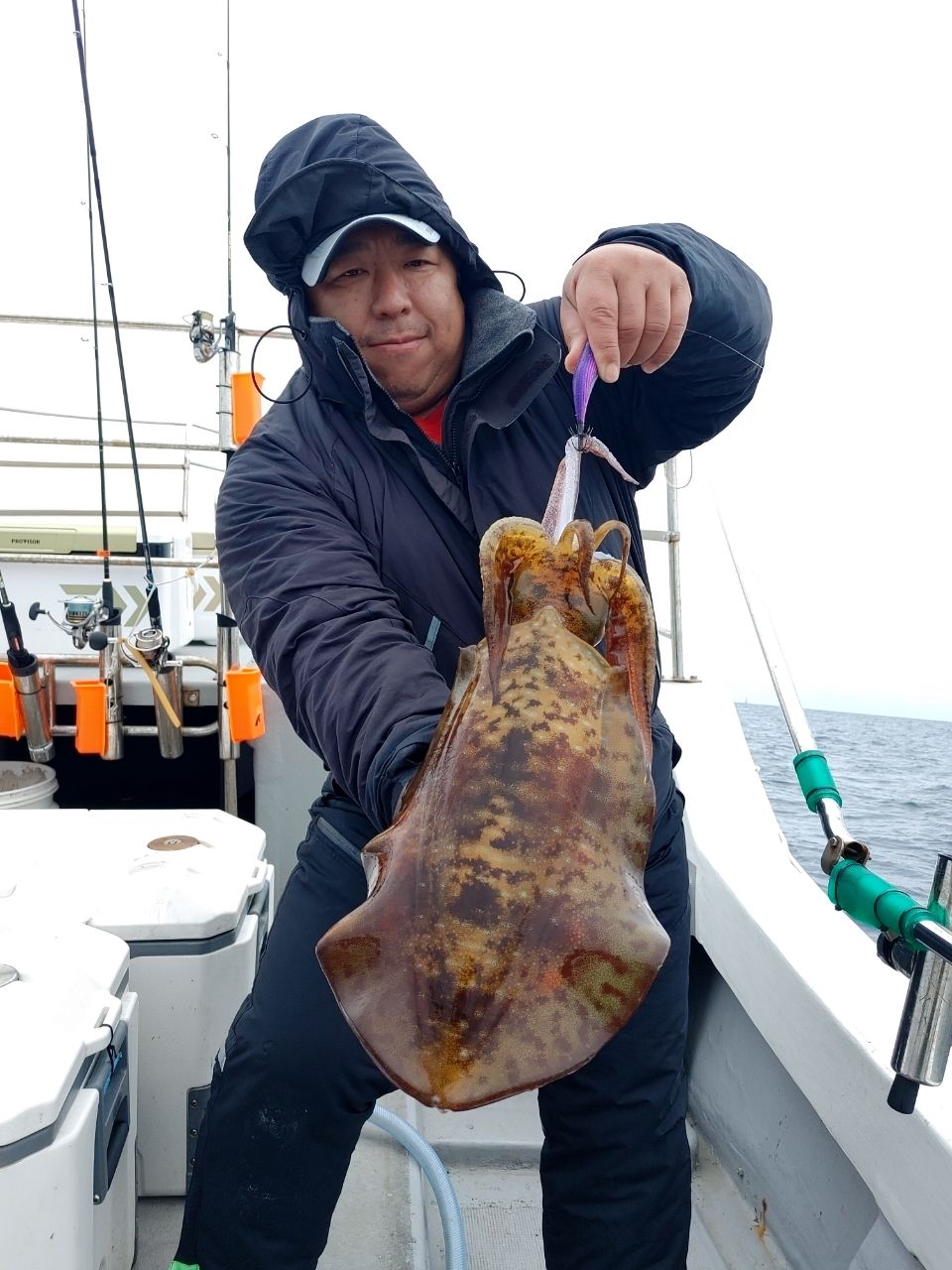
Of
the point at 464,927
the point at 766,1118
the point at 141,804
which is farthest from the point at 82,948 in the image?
the point at 141,804

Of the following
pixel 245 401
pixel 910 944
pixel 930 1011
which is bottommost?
pixel 930 1011

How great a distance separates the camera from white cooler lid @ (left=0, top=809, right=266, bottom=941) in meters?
2.29

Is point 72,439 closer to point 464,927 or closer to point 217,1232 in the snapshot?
point 217,1232

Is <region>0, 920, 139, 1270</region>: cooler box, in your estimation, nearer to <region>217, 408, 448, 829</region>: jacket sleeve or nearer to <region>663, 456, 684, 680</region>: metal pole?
<region>217, 408, 448, 829</region>: jacket sleeve

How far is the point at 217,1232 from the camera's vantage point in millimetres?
1747

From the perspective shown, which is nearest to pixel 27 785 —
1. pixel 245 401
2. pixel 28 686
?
pixel 28 686

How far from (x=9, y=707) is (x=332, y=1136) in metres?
3.10

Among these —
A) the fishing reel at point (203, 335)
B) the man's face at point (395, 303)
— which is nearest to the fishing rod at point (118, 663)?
the fishing reel at point (203, 335)

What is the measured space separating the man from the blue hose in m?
0.64

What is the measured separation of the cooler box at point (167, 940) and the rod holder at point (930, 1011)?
166 cm

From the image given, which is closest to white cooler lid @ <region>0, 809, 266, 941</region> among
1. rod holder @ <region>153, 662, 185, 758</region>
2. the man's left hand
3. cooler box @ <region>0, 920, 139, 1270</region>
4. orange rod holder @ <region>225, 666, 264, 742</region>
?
cooler box @ <region>0, 920, 139, 1270</region>

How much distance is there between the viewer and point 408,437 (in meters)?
1.91

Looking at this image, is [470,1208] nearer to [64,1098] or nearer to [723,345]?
[64,1098]

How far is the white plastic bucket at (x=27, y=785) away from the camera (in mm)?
4039
